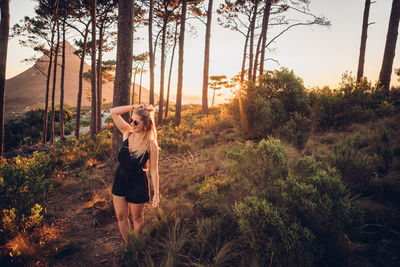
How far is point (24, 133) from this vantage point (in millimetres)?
15086

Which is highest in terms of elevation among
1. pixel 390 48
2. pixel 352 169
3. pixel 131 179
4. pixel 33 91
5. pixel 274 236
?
pixel 33 91

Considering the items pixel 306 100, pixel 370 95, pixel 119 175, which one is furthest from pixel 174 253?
pixel 370 95

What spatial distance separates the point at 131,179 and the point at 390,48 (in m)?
12.9

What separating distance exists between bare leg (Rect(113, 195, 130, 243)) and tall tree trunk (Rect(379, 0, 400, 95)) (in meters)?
11.7

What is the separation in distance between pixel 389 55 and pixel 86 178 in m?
14.1

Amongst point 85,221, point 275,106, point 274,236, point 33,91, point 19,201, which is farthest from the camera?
point 33,91

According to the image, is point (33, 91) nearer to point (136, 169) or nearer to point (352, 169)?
point (136, 169)

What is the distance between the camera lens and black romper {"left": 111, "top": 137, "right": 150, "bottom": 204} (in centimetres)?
244

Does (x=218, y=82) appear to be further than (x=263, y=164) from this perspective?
Yes

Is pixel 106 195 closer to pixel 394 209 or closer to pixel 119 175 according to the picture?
pixel 119 175

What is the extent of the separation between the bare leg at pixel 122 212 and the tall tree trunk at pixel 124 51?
3.07 metres

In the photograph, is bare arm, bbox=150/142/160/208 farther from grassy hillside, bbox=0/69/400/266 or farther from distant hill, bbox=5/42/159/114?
distant hill, bbox=5/42/159/114

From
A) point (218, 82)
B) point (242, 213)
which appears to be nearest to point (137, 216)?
point (242, 213)

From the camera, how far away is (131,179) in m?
2.47
